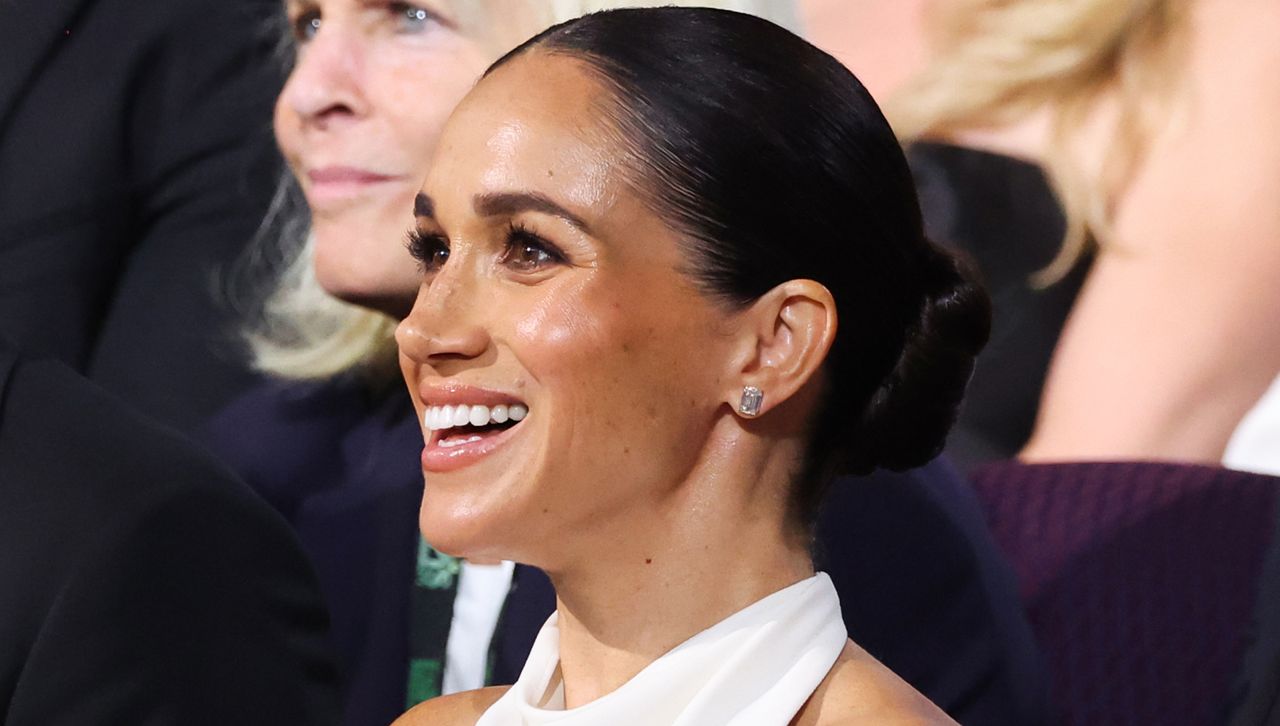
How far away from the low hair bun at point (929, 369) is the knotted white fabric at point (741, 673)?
0.13m

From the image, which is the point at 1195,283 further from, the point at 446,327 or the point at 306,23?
the point at 306,23

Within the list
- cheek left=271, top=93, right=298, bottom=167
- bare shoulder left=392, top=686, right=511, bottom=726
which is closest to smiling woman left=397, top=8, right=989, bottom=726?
bare shoulder left=392, top=686, right=511, bottom=726

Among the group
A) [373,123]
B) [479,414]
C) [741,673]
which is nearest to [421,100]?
[373,123]

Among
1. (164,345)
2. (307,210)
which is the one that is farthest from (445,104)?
(164,345)

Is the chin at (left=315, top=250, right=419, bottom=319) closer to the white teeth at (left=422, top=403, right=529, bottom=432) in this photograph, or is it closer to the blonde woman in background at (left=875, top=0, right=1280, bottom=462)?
the blonde woman in background at (left=875, top=0, right=1280, bottom=462)

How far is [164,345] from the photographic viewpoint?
2209 millimetres

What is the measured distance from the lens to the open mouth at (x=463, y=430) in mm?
1128

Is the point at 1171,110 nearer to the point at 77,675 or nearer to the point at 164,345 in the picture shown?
the point at 77,675

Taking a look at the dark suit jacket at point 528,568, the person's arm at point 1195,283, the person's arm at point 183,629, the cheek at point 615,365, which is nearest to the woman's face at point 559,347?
the cheek at point 615,365

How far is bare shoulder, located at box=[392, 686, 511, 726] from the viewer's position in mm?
1308

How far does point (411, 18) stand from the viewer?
6.37ft

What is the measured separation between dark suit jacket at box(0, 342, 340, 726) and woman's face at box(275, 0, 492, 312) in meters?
0.51

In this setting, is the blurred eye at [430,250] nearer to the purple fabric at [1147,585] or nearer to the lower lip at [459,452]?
the lower lip at [459,452]

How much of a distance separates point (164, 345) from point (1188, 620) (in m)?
1.29
